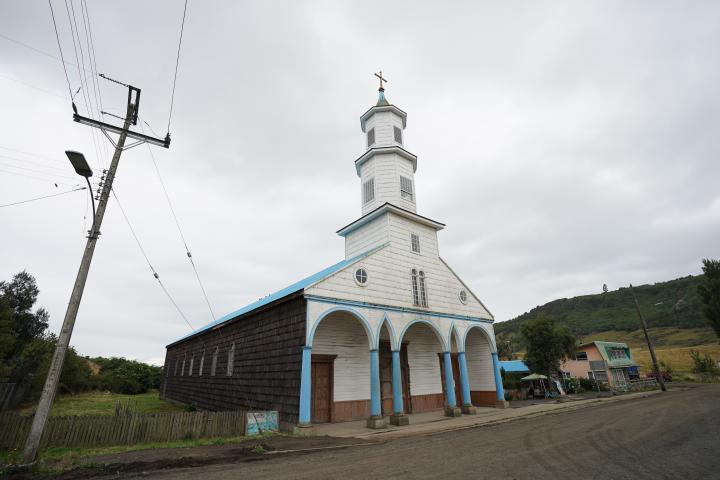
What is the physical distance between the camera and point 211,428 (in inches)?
456

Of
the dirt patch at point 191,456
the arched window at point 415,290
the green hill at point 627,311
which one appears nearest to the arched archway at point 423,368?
the arched window at point 415,290

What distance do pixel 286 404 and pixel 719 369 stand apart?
58205 mm

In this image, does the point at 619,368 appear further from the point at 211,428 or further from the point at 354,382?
the point at 211,428

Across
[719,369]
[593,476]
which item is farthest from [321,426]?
[719,369]

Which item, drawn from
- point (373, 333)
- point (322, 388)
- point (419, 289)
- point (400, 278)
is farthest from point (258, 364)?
point (419, 289)

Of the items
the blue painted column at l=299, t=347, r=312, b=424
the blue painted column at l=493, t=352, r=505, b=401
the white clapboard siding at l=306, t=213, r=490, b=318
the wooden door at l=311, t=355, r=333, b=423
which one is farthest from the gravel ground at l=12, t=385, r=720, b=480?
the blue painted column at l=493, t=352, r=505, b=401

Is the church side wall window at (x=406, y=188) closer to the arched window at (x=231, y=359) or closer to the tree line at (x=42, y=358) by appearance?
the arched window at (x=231, y=359)

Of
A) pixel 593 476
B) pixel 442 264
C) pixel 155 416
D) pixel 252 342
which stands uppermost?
pixel 442 264

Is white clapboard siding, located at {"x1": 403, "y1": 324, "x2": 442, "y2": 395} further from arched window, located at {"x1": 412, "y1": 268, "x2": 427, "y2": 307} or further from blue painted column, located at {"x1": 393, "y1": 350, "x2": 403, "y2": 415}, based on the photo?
blue painted column, located at {"x1": 393, "y1": 350, "x2": 403, "y2": 415}

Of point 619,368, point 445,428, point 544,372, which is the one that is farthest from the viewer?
point 619,368

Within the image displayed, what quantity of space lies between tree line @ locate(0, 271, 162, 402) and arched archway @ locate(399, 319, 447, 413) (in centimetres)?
2686

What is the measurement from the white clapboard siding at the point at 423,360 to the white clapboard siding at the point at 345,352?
3521 millimetres

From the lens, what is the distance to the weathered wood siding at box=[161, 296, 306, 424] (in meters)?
13.6

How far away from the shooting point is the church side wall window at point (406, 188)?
20703 millimetres
